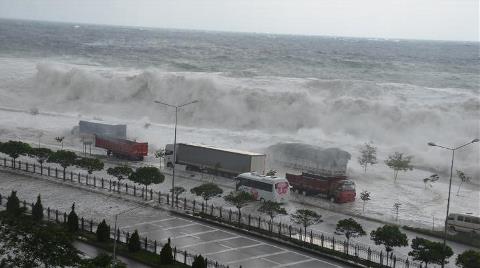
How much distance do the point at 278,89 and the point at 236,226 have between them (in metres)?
67.9

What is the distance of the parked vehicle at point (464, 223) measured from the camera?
4053 cm

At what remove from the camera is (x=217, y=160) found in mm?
55094

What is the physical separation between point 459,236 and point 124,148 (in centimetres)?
3264

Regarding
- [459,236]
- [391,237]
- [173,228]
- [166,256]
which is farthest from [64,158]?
[459,236]

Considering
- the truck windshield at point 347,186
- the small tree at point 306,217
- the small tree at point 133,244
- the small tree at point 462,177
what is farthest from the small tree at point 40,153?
the small tree at point 462,177

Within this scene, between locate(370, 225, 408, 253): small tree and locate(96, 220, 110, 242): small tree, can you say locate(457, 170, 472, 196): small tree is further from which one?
locate(96, 220, 110, 242): small tree

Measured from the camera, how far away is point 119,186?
48.1 m

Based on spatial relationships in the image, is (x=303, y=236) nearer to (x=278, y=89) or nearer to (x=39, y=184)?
(x=39, y=184)

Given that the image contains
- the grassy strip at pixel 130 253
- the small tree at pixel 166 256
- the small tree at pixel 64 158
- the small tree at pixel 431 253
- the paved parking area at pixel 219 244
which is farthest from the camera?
the small tree at pixel 64 158

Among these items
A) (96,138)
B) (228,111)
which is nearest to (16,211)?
(96,138)

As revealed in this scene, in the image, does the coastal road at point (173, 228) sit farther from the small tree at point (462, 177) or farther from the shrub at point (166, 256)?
the small tree at point (462, 177)

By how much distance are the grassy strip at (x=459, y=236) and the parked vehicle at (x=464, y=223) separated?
13.0 inches

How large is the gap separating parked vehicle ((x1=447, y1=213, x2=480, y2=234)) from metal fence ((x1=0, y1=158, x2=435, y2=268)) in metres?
7.33

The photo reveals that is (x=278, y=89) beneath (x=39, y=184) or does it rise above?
above
